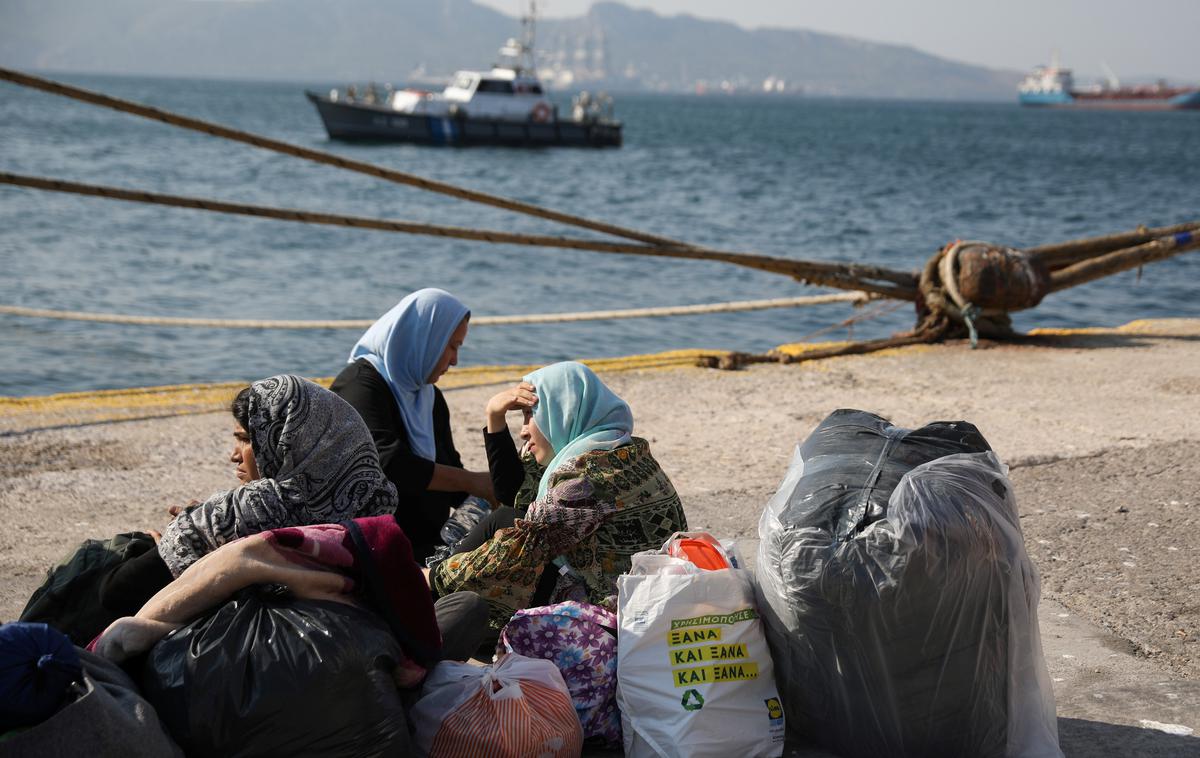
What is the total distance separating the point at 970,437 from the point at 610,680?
0.96 m

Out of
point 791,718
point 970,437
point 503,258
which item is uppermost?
point 970,437

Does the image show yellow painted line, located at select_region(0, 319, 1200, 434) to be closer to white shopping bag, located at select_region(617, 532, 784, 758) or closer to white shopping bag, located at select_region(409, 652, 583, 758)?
white shopping bag, located at select_region(409, 652, 583, 758)

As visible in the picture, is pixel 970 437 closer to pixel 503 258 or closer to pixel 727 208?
pixel 503 258

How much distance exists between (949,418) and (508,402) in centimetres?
294

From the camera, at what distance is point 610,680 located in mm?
2559

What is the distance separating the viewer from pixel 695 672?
7.97 ft

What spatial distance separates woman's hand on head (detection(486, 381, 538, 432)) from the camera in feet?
10.2

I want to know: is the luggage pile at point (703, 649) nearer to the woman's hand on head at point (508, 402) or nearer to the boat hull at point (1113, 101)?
the woman's hand on head at point (508, 402)

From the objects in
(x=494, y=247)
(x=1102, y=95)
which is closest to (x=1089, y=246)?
(x=494, y=247)

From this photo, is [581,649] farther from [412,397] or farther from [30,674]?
[412,397]

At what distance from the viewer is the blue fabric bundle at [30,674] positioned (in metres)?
1.84

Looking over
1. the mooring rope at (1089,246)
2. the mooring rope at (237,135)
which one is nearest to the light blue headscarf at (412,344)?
the mooring rope at (237,135)

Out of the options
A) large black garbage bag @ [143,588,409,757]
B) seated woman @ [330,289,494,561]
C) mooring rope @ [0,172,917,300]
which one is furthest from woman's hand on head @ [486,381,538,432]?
mooring rope @ [0,172,917,300]

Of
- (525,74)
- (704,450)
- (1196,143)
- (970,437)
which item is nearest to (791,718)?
(970,437)
